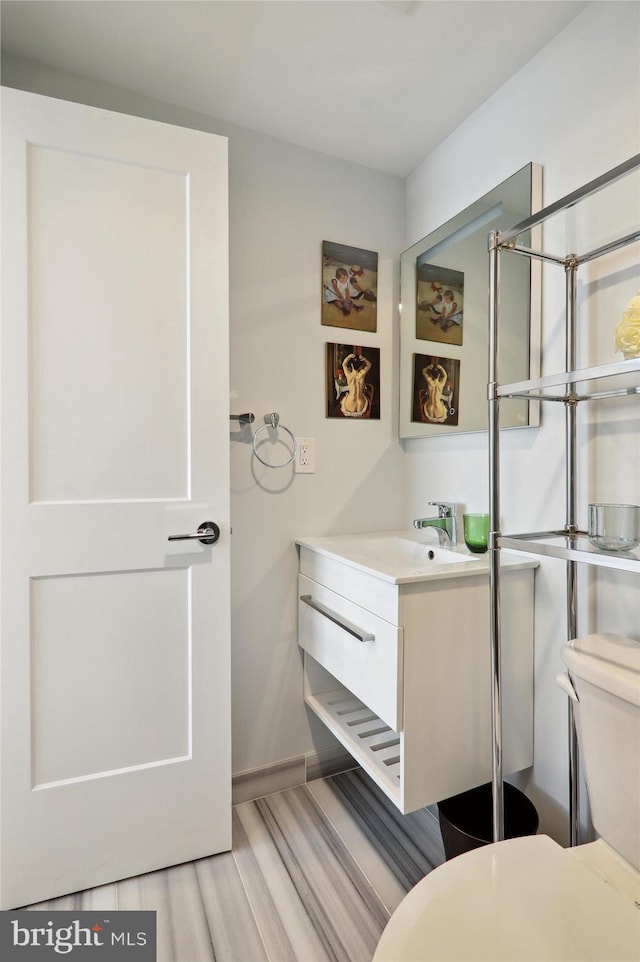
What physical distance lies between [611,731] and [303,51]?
1.87 metres

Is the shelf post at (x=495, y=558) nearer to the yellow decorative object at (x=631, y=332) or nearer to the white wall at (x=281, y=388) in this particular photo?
the yellow decorative object at (x=631, y=332)

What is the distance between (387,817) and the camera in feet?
5.51

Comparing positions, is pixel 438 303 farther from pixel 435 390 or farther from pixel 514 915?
pixel 514 915

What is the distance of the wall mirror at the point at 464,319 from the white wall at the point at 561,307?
0.05 m

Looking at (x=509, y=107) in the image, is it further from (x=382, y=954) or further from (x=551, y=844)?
(x=382, y=954)

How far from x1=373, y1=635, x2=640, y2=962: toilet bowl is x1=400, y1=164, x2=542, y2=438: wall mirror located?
2.40 feet

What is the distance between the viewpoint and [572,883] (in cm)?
88

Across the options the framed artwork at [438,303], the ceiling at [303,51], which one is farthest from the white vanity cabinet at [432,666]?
the ceiling at [303,51]

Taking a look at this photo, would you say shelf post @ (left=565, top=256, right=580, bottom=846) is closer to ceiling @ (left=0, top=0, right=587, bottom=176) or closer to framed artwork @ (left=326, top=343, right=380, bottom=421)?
ceiling @ (left=0, top=0, right=587, bottom=176)

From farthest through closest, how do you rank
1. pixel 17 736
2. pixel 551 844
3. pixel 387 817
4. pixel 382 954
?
pixel 387 817
pixel 17 736
pixel 551 844
pixel 382 954

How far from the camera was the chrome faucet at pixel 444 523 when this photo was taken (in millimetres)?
1717

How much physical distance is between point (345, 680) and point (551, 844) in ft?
2.17

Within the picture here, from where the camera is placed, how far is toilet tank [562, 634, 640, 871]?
3.04 feet

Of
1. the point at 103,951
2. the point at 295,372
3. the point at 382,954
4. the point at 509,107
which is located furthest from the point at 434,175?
the point at 103,951
